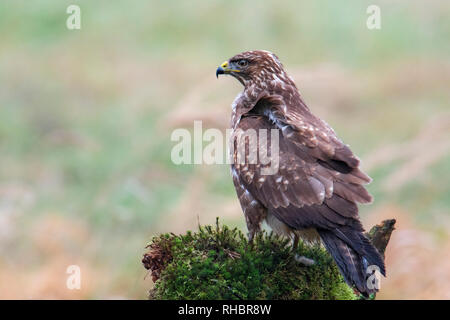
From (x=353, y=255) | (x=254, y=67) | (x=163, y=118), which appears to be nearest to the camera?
(x=353, y=255)

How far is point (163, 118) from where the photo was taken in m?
10.3

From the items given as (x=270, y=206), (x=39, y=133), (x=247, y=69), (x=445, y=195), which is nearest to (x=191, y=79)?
(x=39, y=133)

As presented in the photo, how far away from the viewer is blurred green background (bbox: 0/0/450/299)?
28.7 feet

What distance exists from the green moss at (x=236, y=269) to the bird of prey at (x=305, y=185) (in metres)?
0.23

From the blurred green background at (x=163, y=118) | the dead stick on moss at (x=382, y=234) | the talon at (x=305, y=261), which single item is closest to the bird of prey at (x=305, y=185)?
the talon at (x=305, y=261)

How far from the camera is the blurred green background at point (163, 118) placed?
8.76m

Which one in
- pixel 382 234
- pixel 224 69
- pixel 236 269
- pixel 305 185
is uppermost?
pixel 224 69

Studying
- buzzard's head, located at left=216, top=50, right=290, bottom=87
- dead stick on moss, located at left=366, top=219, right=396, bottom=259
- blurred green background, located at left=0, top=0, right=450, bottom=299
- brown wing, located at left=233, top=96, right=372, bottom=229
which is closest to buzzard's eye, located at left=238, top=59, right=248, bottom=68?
buzzard's head, located at left=216, top=50, right=290, bottom=87

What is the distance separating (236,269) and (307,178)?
32.8 inches

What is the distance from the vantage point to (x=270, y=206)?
5.36 meters

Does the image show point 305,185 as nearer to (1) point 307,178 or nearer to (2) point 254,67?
(1) point 307,178

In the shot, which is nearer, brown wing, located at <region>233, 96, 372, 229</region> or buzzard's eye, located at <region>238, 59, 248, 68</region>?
brown wing, located at <region>233, 96, 372, 229</region>

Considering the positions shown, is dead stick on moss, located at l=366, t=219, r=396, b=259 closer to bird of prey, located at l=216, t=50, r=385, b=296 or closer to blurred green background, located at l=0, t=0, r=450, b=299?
bird of prey, located at l=216, t=50, r=385, b=296

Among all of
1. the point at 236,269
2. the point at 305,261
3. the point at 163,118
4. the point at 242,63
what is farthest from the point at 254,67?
the point at 163,118
